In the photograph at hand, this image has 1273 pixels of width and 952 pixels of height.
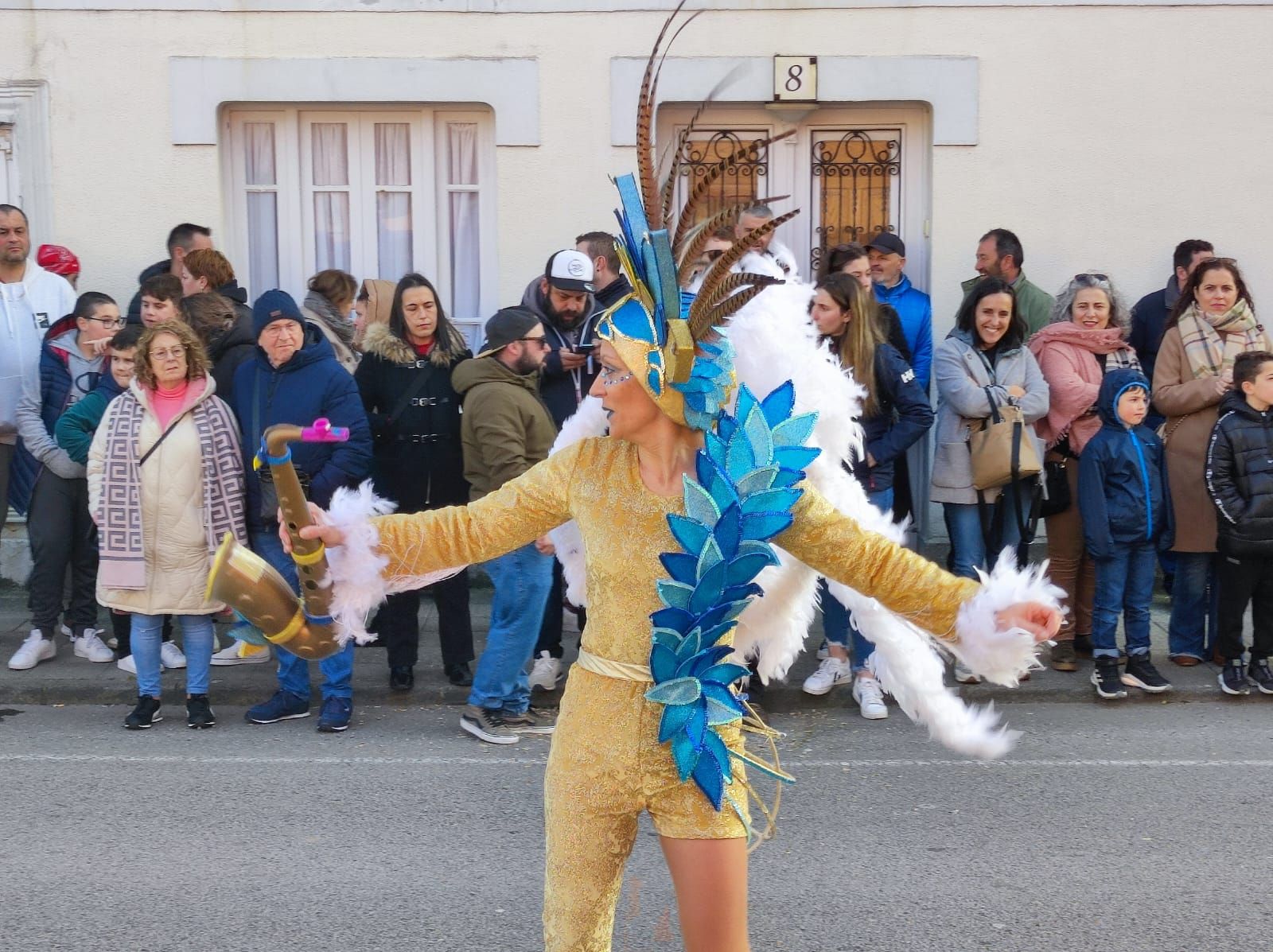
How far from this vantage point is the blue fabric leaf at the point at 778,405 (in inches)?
132

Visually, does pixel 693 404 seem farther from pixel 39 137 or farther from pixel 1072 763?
pixel 39 137

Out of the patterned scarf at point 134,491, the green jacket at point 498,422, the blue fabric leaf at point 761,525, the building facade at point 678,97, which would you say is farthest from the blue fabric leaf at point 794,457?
the building facade at point 678,97

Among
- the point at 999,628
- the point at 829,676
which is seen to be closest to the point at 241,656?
the point at 829,676

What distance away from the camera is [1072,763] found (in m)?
6.29

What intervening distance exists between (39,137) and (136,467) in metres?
4.16

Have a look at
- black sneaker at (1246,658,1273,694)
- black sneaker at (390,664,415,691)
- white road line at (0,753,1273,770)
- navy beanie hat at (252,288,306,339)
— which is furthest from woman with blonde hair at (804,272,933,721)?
navy beanie hat at (252,288,306,339)

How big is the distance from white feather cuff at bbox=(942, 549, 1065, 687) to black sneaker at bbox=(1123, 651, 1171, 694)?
446 centimetres

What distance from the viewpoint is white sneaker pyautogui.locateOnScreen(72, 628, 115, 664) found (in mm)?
8086

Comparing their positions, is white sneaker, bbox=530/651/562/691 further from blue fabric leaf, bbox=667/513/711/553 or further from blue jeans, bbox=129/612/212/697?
blue fabric leaf, bbox=667/513/711/553

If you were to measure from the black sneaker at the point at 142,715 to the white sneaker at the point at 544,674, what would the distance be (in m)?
1.85

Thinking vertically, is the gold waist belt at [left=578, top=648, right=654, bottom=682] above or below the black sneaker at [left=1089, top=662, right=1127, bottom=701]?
above

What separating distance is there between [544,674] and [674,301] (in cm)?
454

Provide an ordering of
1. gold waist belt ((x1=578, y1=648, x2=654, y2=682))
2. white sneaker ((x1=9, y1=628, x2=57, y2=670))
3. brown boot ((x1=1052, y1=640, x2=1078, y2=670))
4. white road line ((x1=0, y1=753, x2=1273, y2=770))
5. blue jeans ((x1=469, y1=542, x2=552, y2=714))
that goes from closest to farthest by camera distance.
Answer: gold waist belt ((x1=578, y1=648, x2=654, y2=682)), white road line ((x1=0, y1=753, x2=1273, y2=770)), blue jeans ((x1=469, y1=542, x2=552, y2=714)), brown boot ((x1=1052, y1=640, x2=1078, y2=670)), white sneaker ((x1=9, y1=628, x2=57, y2=670))

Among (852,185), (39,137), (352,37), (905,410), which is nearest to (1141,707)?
(905,410)
